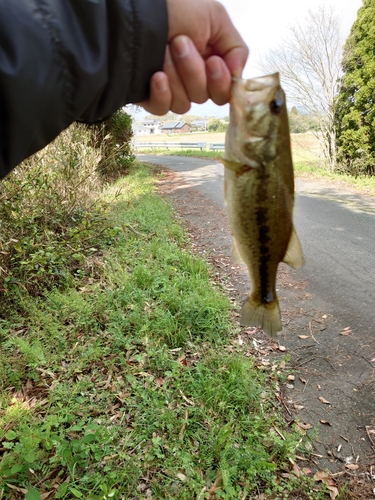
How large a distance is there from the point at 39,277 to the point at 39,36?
4043 mm

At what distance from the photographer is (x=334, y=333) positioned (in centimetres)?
442

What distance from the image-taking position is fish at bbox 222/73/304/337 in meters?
1.41

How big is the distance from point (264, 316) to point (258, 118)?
3.19ft

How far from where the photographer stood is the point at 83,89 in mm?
1168

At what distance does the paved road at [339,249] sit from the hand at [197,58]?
13.2ft

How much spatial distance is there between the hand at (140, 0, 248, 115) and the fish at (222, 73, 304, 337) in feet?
0.30

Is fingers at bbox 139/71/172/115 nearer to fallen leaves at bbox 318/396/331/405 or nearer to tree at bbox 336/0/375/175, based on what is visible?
fallen leaves at bbox 318/396/331/405

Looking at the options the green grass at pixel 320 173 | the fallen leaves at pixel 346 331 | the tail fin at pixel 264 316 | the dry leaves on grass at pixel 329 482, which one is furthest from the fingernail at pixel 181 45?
the green grass at pixel 320 173

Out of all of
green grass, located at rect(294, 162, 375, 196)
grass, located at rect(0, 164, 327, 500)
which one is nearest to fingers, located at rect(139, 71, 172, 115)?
grass, located at rect(0, 164, 327, 500)

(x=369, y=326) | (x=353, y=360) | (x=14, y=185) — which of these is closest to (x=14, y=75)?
(x=14, y=185)

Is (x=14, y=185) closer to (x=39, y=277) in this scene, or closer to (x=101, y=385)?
(x=39, y=277)

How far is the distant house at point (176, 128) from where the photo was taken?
44.0 meters

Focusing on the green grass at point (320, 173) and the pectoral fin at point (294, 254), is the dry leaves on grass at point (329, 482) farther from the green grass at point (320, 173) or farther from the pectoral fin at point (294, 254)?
the green grass at point (320, 173)

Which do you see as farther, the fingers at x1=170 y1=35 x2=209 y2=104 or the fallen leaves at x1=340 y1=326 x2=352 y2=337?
the fallen leaves at x1=340 y1=326 x2=352 y2=337
